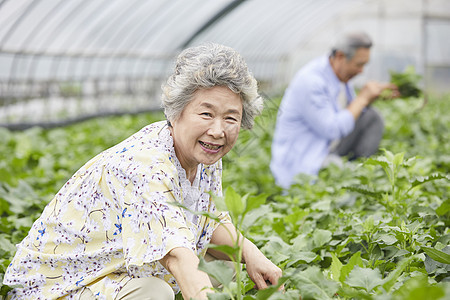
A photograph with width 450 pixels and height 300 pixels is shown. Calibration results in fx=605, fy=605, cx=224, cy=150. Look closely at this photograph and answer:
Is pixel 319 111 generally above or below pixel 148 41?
below

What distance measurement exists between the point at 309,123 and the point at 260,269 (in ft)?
10.6

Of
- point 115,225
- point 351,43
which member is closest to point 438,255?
point 115,225

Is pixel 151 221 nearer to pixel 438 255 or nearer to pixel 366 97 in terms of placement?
pixel 438 255

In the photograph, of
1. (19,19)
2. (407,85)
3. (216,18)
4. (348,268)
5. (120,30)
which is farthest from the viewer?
(120,30)

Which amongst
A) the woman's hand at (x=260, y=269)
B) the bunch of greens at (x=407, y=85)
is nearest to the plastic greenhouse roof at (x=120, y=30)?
the bunch of greens at (x=407, y=85)

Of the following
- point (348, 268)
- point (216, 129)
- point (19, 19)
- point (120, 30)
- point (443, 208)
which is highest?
point (19, 19)

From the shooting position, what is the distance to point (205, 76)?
206 centimetres

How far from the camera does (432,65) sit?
1502cm

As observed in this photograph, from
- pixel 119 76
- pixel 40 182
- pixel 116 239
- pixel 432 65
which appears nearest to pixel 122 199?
pixel 116 239

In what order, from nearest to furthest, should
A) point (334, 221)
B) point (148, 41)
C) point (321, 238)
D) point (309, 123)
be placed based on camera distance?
1. point (321, 238)
2. point (334, 221)
3. point (309, 123)
4. point (148, 41)

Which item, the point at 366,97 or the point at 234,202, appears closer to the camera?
the point at 234,202

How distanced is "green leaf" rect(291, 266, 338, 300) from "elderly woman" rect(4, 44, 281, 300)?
0.36m

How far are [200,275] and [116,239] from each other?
46 cm

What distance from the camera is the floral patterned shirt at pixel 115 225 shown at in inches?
74.9
